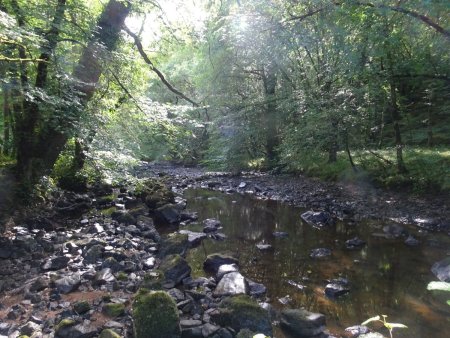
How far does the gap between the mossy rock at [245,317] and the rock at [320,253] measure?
3607 millimetres

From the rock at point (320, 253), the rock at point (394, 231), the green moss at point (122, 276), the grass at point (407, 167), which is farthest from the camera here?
the grass at point (407, 167)

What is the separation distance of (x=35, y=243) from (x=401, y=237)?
912cm

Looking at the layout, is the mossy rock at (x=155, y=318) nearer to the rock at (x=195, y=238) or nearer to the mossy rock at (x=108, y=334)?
the mossy rock at (x=108, y=334)

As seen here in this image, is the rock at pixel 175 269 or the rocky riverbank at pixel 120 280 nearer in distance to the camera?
the rocky riverbank at pixel 120 280

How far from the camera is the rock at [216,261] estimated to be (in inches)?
310

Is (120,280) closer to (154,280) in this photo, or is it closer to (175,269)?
(154,280)

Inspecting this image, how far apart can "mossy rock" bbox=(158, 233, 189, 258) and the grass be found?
9.06 metres

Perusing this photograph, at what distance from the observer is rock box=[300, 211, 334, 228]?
11.8 meters

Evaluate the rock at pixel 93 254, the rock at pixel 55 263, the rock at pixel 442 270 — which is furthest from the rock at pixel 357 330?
the rock at pixel 55 263

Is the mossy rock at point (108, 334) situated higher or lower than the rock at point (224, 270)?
lower

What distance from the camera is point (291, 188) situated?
59.4ft

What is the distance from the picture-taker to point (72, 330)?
4824mm

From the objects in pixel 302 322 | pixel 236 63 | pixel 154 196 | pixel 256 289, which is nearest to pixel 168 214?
pixel 154 196

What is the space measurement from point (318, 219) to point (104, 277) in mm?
7442
